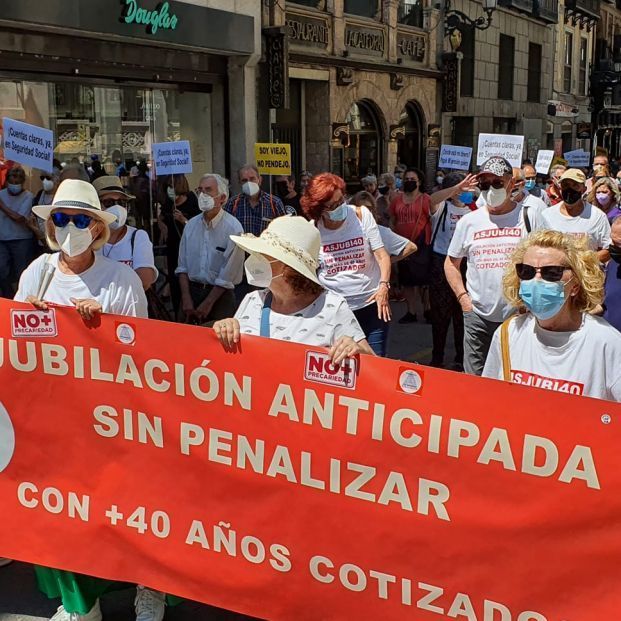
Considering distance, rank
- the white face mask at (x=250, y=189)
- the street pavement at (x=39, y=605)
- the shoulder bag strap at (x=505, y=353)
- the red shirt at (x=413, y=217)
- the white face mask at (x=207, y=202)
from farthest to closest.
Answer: the red shirt at (x=413, y=217)
the white face mask at (x=250, y=189)
the white face mask at (x=207, y=202)
the street pavement at (x=39, y=605)
the shoulder bag strap at (x=505, y=353)

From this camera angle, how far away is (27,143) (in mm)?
6879

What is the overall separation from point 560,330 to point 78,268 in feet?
6.78

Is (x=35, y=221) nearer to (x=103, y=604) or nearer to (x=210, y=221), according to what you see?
(x=210, y=221)

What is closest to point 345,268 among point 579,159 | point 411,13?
point 579,159

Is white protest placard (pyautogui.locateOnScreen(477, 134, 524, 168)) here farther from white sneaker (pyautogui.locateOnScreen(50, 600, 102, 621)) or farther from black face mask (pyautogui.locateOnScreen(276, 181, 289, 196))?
white sneaker (pyautogui.locateOnScreen(50, 600, 102, 621))

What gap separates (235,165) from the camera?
48.9 ft

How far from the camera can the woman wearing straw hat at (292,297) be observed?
3242 mm

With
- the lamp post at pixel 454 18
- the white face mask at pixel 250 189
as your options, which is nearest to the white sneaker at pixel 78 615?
the white face mask at pixel 250 189

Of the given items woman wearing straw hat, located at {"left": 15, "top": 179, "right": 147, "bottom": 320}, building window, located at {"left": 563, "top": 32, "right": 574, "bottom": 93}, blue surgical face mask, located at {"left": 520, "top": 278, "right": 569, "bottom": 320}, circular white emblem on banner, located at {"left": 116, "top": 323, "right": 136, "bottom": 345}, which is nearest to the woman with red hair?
woman wearing straw hat, located at {"left": 15, "top": 179, "right": 147, "bottom": 320}

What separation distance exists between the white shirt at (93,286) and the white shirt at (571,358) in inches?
65.4

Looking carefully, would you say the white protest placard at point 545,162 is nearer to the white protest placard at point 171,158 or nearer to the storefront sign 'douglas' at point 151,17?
the storefront sign 'douglas' at point 151,17

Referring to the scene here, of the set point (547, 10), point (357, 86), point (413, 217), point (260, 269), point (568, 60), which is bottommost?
point (413, 217)

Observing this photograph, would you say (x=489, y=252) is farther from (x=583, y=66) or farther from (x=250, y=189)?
(x=583, y=66)

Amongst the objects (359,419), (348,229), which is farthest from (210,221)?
(359,419)
